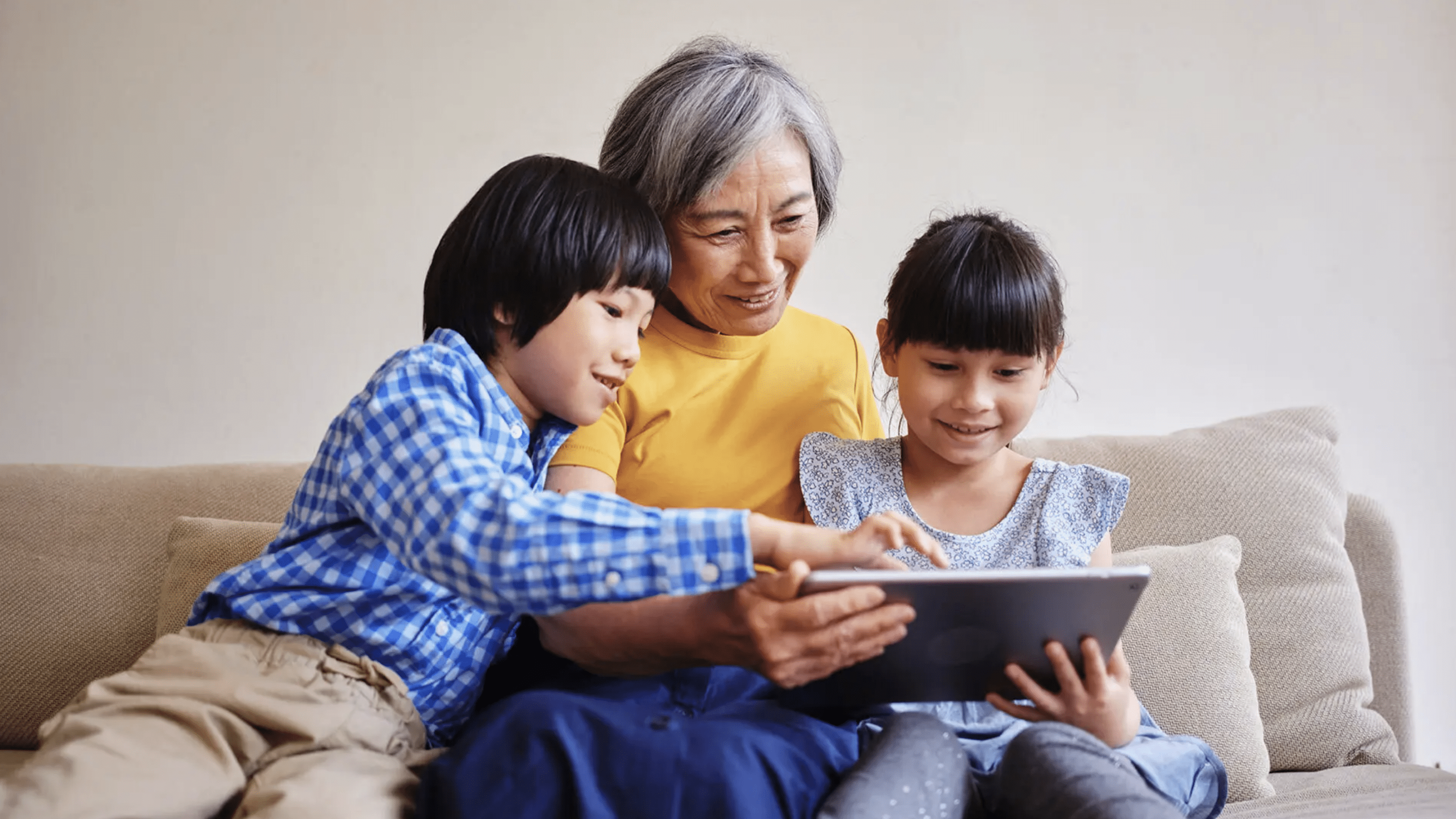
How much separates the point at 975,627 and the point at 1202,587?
780 millimetres

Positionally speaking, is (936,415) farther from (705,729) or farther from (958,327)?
(705,729)

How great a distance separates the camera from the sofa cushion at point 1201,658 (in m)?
1.56

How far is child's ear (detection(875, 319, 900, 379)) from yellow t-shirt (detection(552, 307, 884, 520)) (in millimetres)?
121

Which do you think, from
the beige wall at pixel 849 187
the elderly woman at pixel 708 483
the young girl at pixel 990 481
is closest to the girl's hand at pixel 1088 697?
the young girl at pixel 990 481

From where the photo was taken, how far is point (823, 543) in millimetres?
1011

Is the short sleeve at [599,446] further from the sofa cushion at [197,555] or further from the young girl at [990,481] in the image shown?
the sofa cushion at [197,555]

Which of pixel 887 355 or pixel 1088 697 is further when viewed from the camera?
pixel 887 355

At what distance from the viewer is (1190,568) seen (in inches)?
65.7

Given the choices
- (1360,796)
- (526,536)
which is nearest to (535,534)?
(526,536)

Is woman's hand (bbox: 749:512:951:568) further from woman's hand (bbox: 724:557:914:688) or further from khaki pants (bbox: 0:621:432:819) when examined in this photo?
khaki pants (bbox: 0:621:432:819)

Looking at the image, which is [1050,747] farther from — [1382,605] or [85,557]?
Result: [85,557]

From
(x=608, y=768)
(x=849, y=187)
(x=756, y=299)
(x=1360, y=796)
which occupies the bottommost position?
(x=1360, y=796)

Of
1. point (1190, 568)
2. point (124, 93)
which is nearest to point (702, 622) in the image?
point (1190, 568)

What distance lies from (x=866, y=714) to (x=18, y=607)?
50.3 inches
